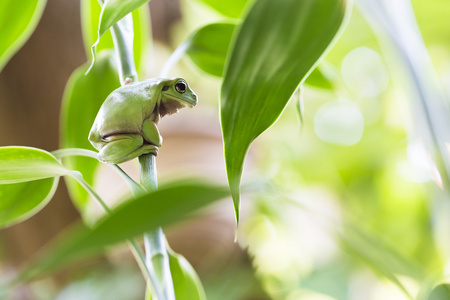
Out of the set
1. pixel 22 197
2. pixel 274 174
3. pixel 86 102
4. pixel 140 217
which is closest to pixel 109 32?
pixel 86 102

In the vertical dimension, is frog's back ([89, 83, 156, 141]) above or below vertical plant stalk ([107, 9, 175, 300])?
above

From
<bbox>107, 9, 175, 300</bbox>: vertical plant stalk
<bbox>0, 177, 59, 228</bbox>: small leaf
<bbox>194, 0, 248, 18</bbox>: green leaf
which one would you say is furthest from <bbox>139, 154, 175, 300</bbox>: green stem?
<bbox>194, 0, 248, 18</bbox>: green leaf

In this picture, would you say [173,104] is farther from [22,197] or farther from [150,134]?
[22,197]

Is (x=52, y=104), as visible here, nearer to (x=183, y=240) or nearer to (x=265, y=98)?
(x=183, y=240)

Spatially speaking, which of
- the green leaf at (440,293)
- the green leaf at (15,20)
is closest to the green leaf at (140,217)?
the green leaf at (440,293)

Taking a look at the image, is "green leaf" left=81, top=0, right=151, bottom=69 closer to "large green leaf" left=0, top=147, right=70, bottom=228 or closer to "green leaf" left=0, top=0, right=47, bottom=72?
"green leaf" left=0, top=0, right=47, bottom=72

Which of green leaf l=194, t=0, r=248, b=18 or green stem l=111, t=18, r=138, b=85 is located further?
green leaf l=194, t=0, r=248, b=18

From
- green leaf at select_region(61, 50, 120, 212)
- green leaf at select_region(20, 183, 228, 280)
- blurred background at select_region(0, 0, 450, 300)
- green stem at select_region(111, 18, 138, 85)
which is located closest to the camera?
green leaf at select_region(20, 183, 228, 280)
